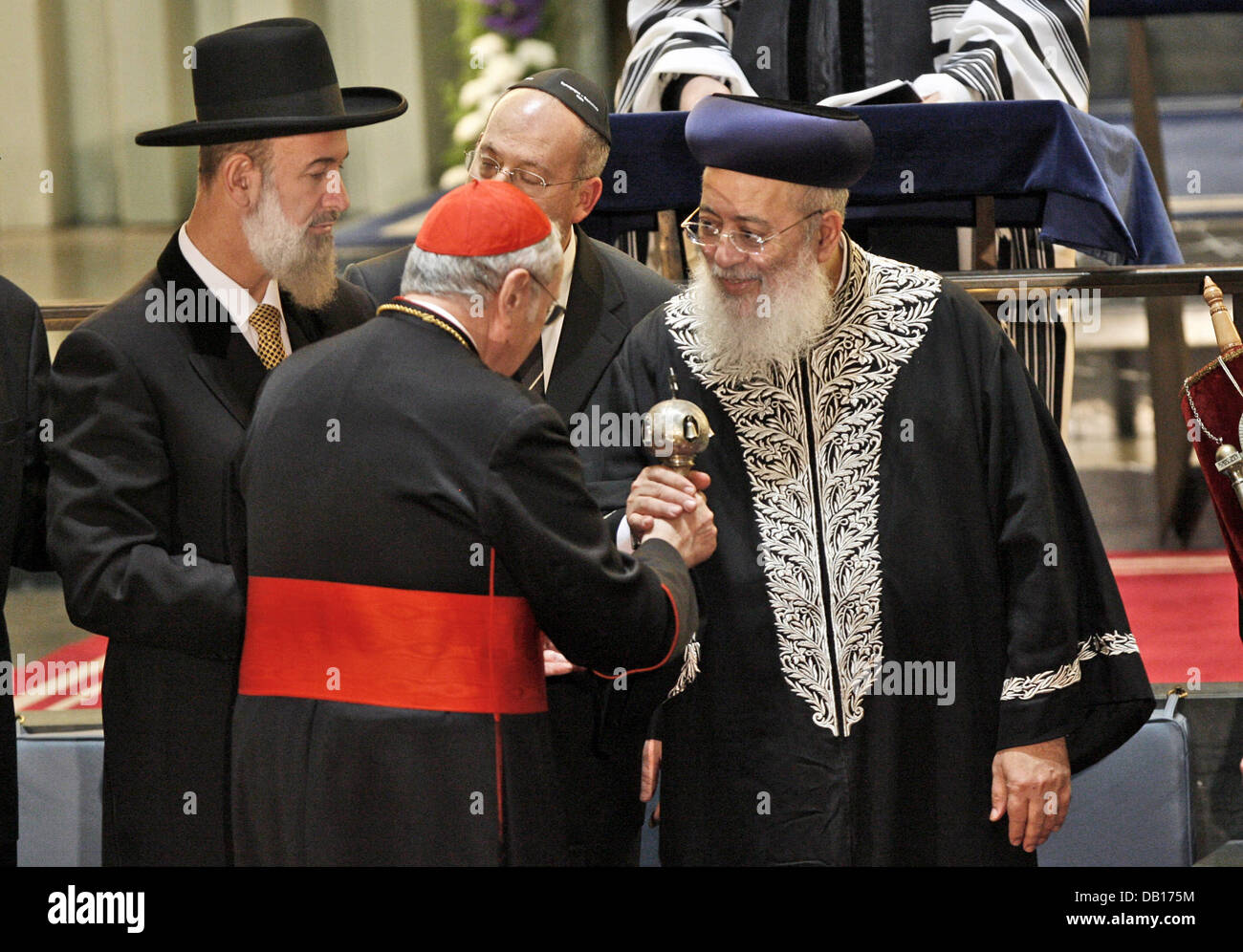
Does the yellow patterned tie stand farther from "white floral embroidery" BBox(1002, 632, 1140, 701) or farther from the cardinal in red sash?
"white floral embroidery" BBox(1002, 632, 1140, 701)

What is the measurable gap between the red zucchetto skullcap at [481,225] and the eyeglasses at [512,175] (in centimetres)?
69

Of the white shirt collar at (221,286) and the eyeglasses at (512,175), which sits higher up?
the eyeglasses at (512,175)

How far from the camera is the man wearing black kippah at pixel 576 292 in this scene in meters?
2.76

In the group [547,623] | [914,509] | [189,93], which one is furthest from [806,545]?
[189,93]

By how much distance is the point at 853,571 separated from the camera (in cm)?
261

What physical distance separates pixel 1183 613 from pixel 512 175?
102 inches

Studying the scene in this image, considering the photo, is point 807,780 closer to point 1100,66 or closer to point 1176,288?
point 1176,288

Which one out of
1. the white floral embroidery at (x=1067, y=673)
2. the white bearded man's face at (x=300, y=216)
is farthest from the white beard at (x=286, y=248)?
the white floral embroidery at (x=1067, y=673)

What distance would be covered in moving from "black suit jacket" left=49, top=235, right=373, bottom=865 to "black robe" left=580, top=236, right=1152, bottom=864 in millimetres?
708

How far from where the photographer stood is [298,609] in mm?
2244

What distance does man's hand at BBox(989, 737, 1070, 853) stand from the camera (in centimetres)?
251

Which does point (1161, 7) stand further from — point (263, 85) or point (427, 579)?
point (427, 579)

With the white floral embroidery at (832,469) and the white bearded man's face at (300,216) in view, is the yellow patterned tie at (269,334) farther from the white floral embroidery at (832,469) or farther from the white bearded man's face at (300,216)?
the white floral embroidery at (832,469)

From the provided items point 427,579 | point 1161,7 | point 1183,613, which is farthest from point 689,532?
point 1161,7
